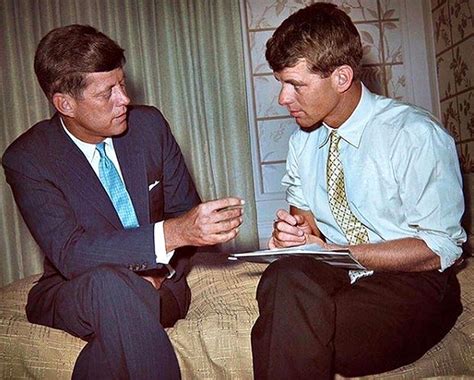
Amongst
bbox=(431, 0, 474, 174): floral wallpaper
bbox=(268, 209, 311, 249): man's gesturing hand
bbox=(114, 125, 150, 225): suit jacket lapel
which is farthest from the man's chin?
bbox=(431, 0, 474, 174): floral wallpaper

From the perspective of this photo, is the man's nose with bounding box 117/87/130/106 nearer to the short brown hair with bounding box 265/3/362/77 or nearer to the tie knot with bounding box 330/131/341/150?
the short brown hair with bounding box 265/3/362/77

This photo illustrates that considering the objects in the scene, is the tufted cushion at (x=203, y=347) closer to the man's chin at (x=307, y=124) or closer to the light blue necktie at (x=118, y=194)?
the light blue necktie at (x=118, y=194)

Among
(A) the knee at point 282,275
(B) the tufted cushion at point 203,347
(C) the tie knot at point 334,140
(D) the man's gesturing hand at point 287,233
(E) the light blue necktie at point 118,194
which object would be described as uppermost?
(C) the tie knot at point 334,140

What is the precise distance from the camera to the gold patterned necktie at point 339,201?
2.16m

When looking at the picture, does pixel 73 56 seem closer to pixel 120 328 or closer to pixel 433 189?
pixel 120 328

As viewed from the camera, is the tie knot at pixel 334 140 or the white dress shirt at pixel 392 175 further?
the tie knot at pixel 334 140

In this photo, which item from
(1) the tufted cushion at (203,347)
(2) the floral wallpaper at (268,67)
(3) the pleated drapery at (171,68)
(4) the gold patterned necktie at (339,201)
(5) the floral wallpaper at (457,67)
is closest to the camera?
(1) the tufted cushion at (203,347)

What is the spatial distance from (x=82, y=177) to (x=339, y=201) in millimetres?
812

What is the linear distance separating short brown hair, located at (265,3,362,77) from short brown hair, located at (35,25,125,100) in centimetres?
56

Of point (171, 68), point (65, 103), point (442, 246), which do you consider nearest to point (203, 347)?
point (442, 246)

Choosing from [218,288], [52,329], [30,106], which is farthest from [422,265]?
[30,106]

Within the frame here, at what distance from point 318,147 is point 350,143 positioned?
166 millimetres

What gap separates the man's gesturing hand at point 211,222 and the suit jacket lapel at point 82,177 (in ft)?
1.00

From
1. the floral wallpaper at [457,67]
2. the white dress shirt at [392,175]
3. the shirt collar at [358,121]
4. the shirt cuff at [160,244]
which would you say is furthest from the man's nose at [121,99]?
the floral wallpaper at [457,67]
